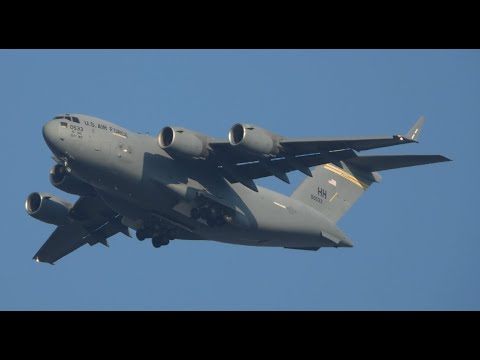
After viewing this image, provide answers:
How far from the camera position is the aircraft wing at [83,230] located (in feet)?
87.8

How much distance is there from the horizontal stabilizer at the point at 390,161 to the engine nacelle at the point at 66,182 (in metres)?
7.39

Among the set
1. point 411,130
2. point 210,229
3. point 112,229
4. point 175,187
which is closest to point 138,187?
point 175,187

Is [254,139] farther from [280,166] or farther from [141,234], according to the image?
[141,234]

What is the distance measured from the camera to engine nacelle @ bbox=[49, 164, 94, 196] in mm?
24934

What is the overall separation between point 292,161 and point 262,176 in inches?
49.5

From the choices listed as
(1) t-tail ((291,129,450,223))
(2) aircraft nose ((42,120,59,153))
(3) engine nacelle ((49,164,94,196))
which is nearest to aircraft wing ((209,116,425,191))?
(1) t-tail ((291,129,450,223))

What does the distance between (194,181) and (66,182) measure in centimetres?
327

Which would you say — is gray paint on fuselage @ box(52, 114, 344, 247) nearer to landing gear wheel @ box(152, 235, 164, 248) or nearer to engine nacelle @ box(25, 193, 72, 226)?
landing gear wheel @ box(152, 235, 164, 248)

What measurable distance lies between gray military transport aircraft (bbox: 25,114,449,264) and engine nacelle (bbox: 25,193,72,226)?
0.03 metres

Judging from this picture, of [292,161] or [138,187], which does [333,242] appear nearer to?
[292,161]

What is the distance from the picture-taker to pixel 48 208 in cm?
2678

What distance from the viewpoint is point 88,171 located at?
23047mm

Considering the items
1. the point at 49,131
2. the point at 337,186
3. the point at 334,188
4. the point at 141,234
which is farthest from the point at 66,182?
the point at 337,186

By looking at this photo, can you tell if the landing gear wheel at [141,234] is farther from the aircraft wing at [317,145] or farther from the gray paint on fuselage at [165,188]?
the aircraft wing at [317,145]
